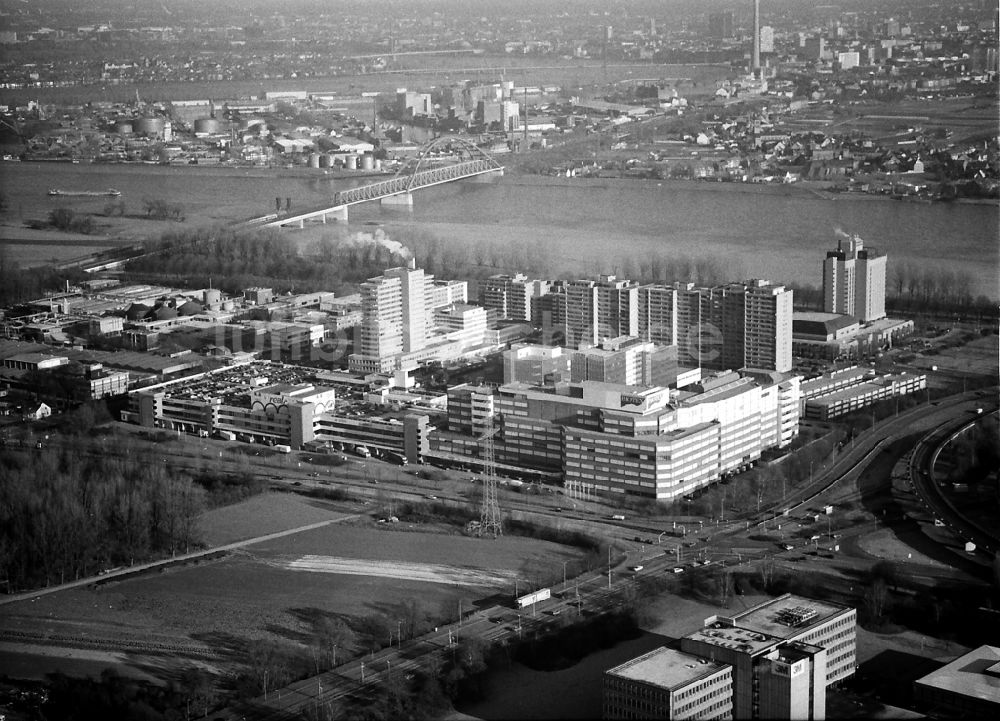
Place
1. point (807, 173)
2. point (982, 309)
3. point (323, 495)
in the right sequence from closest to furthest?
point (323, 495), point (982, 309), point (807, 173)

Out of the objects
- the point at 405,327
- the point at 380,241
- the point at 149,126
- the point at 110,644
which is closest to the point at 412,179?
Result: the point at 380,241

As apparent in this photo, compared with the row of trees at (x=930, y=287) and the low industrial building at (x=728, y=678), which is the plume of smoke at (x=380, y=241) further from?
the low industrial building at (x=728, y=678)

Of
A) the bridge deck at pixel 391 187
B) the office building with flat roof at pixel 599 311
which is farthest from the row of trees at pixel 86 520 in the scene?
the bridge deck at pixel 391 187

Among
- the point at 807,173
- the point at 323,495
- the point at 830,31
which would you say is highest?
the point at 830,31

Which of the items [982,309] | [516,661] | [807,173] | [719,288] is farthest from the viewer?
[807,173]

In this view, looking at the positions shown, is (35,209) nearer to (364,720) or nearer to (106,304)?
(106,304)

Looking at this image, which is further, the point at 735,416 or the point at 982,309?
the point at 982,309

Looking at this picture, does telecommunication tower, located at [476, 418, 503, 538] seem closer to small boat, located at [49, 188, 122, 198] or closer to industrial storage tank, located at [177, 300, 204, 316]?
industrial storage tank, located at [177, 300, 204, 316]

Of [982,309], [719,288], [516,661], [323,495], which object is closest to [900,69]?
[982,309]
